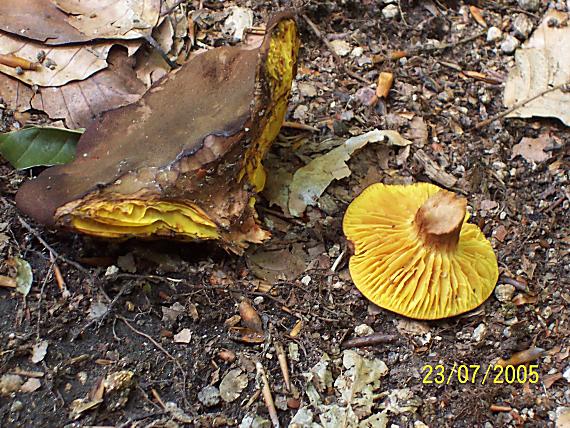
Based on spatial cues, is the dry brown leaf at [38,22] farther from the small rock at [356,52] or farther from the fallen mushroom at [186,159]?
the small rock at [356,52]

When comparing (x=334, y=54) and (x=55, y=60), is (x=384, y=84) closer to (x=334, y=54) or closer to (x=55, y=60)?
(x=334, y=54)

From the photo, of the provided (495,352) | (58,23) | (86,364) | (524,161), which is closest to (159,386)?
(86,364)

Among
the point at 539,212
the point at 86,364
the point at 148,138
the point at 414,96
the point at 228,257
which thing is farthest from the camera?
the point at 414,96

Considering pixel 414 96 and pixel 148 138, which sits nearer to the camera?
pixel 148 138

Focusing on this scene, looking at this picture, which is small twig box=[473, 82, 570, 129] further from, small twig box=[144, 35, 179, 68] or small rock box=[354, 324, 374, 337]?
small twig box=[144, 35, 179, 68]

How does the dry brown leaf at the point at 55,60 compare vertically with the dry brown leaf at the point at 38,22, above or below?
below

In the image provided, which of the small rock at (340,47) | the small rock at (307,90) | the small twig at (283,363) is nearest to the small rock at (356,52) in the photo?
the small rock at (340,47)

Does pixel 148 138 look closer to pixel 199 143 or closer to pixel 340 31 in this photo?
pixel 199 143
